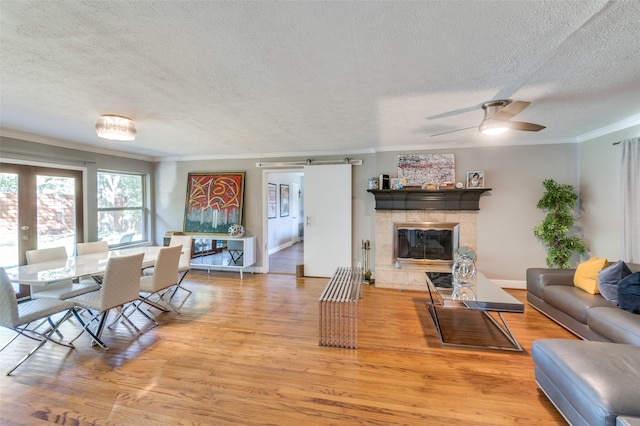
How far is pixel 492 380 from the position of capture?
2145 mm

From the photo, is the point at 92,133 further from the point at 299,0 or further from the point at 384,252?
the point at 384,252

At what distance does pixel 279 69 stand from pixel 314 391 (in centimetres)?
237

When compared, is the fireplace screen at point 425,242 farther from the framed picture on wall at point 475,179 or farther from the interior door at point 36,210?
the interior door at point 36,210

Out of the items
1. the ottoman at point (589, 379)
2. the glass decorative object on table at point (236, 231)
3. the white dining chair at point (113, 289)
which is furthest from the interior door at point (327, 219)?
the ottoman at point (589, 379)

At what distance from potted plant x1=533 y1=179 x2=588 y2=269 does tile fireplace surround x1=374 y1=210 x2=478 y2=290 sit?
0.93m

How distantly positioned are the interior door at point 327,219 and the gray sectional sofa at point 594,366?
318cm

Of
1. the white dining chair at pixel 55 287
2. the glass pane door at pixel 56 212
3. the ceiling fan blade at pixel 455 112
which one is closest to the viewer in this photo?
the ceiling fan blade at pixel 455 112

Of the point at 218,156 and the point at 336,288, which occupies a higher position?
the point at 218,156

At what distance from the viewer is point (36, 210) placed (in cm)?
402

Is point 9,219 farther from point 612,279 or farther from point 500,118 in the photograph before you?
point 612,279

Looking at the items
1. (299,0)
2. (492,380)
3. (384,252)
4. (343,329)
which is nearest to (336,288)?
(343,329)

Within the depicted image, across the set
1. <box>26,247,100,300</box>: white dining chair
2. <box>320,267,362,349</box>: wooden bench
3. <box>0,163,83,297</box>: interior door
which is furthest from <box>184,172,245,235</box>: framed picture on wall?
<box>320,267,362,349</box>: wooden bench

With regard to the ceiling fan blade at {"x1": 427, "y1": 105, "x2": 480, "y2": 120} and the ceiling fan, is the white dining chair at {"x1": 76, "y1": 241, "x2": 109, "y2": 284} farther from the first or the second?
the ceiling fan

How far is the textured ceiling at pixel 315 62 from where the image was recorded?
141cm
